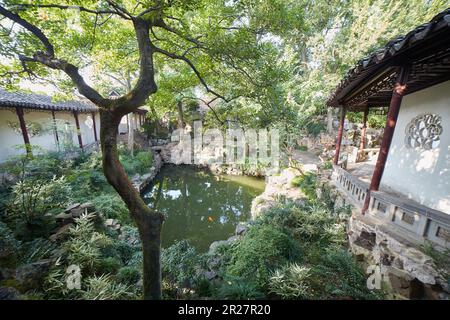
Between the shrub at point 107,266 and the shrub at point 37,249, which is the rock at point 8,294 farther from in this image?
the shrub at point 107,266

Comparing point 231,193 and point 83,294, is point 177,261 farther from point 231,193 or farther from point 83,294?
point 231,193

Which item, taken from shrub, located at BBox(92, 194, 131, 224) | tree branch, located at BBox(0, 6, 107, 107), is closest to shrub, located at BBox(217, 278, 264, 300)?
tree branch, located at BBox(0, 6, 107, 107)

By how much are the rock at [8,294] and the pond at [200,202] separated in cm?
420

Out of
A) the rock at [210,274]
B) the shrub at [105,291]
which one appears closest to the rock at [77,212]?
the shrub at [105,291]

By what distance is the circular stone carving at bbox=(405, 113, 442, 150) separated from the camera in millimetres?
3947

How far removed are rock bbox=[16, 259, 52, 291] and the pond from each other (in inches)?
135

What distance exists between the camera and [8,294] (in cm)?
207

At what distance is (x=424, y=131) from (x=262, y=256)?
4.40 m

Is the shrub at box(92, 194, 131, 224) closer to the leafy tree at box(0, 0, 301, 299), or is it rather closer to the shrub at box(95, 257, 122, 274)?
the shrub at box(95, 257, 122, 274)

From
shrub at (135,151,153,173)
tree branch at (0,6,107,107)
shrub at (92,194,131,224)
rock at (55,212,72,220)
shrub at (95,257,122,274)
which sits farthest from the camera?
shrub at (135,151,153,173)

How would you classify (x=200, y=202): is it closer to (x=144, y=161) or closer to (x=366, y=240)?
(x=144, y=161)

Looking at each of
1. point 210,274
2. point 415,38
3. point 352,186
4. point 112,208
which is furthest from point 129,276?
point 415,38

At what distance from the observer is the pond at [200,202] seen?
693 cm
